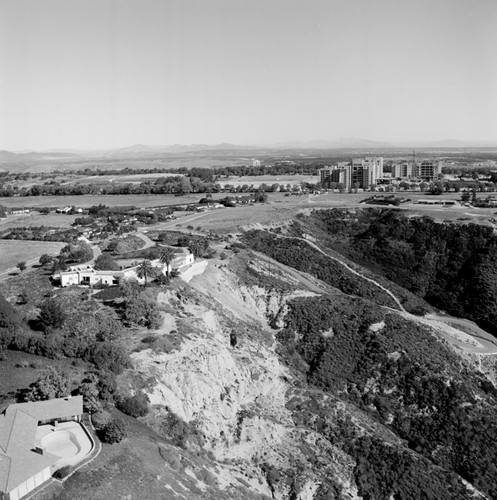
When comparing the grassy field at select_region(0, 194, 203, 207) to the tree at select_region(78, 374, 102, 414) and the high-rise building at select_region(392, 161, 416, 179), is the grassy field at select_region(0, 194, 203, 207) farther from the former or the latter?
the tree at select_region(78, 374, 102, 414)

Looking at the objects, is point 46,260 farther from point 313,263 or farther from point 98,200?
point 98,200

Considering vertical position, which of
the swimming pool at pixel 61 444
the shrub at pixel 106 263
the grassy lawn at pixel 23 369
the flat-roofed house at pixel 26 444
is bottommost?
the swimming pool at pixel 61 444

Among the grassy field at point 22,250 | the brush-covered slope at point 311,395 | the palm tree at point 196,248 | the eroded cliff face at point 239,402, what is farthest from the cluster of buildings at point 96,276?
the grassy field at point 22,250

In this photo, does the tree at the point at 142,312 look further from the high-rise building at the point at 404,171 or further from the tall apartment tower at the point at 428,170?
the high-rise building at the point at 404,171

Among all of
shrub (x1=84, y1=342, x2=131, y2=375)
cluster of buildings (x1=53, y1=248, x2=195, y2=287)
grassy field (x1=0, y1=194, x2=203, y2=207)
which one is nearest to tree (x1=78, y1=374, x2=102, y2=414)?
shrub (x1=84, y1=342, x2=131, y2=375)

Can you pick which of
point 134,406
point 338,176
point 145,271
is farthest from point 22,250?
point 338,176
